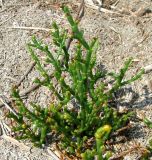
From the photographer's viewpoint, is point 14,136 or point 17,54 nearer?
point 14,136

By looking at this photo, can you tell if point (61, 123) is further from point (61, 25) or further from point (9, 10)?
point (9, 10)

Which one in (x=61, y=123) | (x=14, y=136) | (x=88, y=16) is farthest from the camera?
(x=88, y=16)

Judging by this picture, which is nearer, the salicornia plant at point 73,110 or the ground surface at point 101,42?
the salicornia plant at point 73,110

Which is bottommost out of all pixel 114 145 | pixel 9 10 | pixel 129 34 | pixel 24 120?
pixel 114 145

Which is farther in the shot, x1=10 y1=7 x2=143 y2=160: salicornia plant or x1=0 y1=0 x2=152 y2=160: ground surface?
x1=0 y1=0 x2=152 y2=160: ground surface

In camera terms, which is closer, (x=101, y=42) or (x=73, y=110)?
(x=73, y=110)

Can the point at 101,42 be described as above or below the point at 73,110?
above

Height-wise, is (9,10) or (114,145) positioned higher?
(9,10)

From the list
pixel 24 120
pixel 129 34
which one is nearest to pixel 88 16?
pixel 129 34
